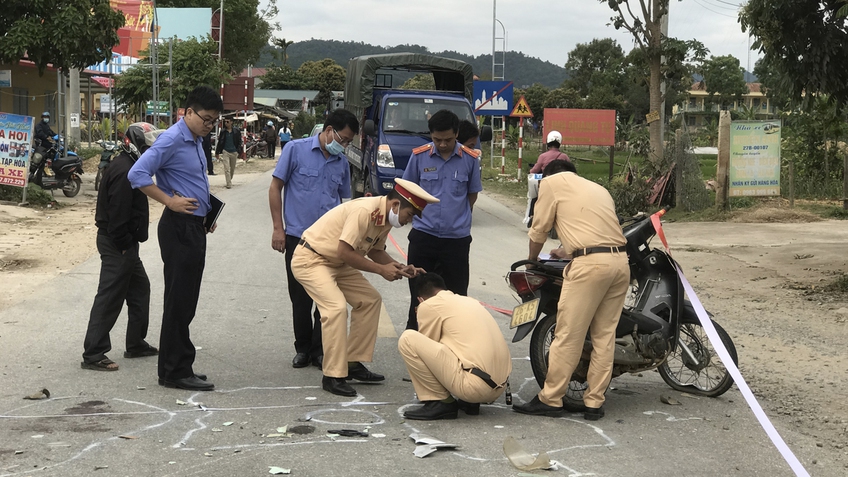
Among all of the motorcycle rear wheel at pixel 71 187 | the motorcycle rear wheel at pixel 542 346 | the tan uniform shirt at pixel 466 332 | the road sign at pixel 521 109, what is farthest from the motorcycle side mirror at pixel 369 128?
the tan uniform shirt at pixel 466 332

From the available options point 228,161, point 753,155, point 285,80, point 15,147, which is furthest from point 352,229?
point 285,80

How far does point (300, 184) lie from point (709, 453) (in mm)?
3527

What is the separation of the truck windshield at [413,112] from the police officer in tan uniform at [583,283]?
39.5ft

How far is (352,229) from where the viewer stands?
610cm

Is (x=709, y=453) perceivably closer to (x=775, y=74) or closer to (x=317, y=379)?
(x=317, y=379)

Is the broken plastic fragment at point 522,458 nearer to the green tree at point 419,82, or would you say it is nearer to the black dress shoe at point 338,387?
the black dress shoe at point 338,387

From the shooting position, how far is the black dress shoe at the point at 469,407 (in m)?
5.86

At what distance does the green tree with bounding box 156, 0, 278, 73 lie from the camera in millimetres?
67500

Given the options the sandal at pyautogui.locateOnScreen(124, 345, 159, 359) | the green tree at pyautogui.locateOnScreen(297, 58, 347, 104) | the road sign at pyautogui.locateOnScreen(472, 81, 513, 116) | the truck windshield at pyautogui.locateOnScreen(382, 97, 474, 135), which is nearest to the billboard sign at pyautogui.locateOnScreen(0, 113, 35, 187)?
the truck windshield at pyautogui.locateOnScreen(382, 97, 474, 135)

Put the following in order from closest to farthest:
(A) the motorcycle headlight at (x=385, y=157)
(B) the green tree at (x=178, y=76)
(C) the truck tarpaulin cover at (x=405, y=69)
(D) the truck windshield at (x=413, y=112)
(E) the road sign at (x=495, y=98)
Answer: (A) the motorcycle headlight at (x=385, y=157), (D) the truck windshield at (x=413, y=112), (C) the truck tarpaulin cover at (x=405, y=69), (E) the road sign at (x=495, y=98), (B) the green tree at (x=178, y=76)

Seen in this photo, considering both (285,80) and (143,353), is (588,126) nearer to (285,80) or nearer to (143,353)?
(143,353)

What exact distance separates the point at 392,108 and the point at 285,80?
9462 cm

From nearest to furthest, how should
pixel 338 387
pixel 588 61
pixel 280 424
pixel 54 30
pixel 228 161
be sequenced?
1. pixel 280 424
2. pixel 338 387
3. pixel 54 30
4. pixel 228 161
5. pixel 588 61

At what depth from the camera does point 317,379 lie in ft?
22.0
